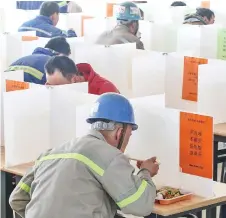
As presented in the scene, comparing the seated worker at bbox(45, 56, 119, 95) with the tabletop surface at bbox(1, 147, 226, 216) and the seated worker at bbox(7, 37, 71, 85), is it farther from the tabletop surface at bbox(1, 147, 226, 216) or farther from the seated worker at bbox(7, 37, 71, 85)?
the tabletop surface at bbox(1, 147, 226, 216)

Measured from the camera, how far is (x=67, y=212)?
314 cm

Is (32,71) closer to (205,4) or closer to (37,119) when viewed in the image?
(37,119)

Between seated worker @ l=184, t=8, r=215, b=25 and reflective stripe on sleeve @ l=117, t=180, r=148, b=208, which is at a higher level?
seated worker @ l=184, t=8, r=215, b=25

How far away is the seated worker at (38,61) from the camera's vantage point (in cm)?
533

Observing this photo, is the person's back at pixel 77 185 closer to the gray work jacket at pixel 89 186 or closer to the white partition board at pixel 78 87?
the gray work jacket at pixel 89 186

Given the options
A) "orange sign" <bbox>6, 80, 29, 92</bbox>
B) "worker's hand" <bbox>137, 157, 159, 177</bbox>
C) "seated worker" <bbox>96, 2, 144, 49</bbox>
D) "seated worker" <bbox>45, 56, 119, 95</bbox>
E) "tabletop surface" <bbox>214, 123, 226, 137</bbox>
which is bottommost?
"tabletop surface" <bbox>214, 123, 226, 137</bbox>

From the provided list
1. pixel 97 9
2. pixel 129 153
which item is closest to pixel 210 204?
pixel 129 153

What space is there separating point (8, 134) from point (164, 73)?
5.96 feet

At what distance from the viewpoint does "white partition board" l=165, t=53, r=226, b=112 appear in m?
5.75

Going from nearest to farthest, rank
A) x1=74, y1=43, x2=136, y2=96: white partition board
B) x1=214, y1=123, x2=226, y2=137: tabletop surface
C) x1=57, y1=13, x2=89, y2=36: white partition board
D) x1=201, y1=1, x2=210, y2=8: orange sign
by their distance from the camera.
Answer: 1. x1=214, y1=123, x2=226, y2=137: tabletop surface
2. x1=74, y1=43, x2=136, y2=96: white partition board
3. x1=57, y1=13, x2=89, y2=36: white partition board
4. x1=201, y1=1, x2=210, y2=8: orange sign

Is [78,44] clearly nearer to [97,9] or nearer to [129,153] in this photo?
[129,153]

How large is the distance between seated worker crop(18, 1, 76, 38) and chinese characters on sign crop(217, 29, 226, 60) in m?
1.59

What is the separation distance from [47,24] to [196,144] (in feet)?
14.5

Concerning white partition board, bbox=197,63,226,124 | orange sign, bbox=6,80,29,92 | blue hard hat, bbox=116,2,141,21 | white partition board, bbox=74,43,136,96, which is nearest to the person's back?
orange sign, bbox=6,80,29,92
